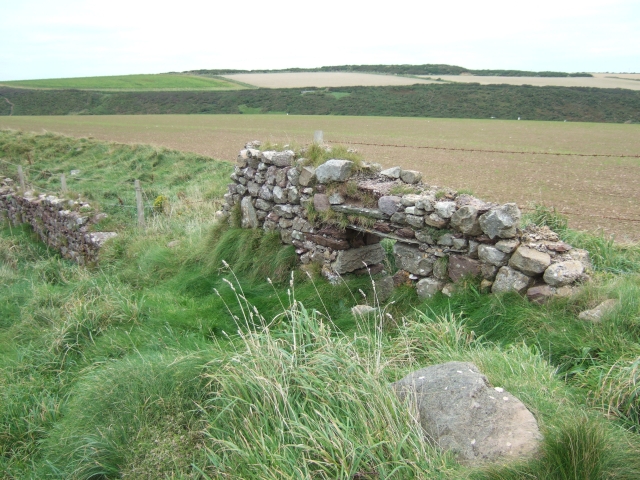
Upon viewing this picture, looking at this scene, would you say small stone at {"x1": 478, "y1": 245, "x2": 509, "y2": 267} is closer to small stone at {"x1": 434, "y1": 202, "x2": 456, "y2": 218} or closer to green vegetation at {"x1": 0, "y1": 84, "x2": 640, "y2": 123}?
small stone at {"x1": 434, "y1": 202, "x2": 456, "y2": 218}

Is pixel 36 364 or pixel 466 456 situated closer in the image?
pixel 466 456

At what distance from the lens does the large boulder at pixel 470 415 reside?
2920 mm

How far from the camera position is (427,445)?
3059 millimetres

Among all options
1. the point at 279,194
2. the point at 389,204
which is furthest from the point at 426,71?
the point at 389,204

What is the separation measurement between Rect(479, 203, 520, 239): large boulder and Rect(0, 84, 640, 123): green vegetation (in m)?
54.6

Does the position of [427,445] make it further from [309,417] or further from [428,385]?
[309,417]

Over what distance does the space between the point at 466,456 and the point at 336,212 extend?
4.37 m

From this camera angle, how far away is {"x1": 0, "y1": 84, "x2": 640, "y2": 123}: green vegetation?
58688 mm

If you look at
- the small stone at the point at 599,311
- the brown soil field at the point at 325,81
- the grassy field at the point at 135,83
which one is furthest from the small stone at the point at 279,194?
the grassy field at the point at 135,83

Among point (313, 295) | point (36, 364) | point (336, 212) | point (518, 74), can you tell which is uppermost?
point (518, 74)

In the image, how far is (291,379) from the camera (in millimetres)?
3676

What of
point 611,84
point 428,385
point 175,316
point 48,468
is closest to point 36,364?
point 175,316

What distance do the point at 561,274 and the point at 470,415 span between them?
2.47m

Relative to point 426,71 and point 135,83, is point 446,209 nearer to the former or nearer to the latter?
point 135,83
